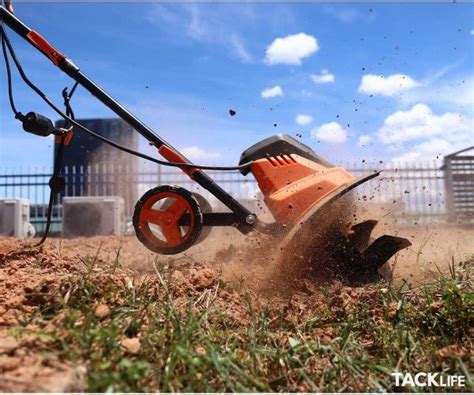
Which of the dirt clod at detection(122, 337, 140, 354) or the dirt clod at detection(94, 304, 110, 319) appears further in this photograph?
the dirt clod at detection(94, 304, 110, 319)

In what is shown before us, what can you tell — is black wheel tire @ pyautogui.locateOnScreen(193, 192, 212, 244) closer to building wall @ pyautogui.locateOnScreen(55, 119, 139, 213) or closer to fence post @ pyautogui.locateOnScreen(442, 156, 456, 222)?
fence post @ pyautogui.locateOnScreen(442, 156, 456, 222)

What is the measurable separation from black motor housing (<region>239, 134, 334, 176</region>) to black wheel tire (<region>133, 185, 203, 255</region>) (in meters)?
0.51

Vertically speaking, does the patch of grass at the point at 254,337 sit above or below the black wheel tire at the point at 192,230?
below

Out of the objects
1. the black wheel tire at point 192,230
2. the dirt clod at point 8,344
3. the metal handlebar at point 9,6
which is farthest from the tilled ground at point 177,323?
the metal handlebar at point 9,6

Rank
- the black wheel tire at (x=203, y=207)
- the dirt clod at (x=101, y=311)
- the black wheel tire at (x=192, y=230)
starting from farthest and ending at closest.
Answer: the black wheel tire at (x=203, y=207), the black wheel tire at (x=192, y=230), the dirt clod at (x=101, y=311)

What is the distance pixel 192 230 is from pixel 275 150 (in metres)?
0.95

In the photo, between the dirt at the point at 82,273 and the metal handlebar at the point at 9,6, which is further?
the metal handlebar at the point at 9,6

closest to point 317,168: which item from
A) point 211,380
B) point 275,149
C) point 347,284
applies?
point 275,149

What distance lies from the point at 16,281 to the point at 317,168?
2303 mm

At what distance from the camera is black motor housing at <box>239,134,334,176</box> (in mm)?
3873

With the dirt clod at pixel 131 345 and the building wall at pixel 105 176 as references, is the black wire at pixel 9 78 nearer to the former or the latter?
the dirt clod at pixel 131 345

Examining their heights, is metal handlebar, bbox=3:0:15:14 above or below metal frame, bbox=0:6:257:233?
above

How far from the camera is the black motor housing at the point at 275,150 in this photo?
152 inches

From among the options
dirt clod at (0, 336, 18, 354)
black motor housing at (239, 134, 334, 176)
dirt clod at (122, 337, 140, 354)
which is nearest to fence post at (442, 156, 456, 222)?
black motor housing at (239, 134, 334, 176)
